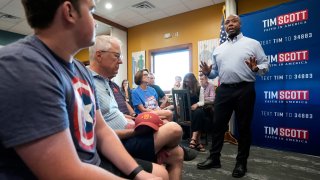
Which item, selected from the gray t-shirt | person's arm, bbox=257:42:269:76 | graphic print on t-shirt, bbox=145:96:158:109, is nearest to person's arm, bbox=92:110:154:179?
the gray t-shirt

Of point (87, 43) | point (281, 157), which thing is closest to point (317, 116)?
point (281, 157)

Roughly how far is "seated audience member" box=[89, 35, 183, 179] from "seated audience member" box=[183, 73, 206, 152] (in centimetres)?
203

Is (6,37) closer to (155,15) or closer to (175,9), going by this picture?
(155,15)

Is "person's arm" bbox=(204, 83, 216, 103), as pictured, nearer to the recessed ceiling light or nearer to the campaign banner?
the campaign banner

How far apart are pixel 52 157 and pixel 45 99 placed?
0.40ft

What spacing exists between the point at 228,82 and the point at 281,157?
1.35m

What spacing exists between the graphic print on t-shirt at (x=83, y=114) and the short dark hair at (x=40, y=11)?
0.58ft

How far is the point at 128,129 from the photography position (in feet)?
4.20

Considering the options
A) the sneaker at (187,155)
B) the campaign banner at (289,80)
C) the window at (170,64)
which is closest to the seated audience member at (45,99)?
the sneaker at (187,155)

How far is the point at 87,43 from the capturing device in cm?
67

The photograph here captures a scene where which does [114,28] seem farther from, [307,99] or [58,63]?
[58,63]

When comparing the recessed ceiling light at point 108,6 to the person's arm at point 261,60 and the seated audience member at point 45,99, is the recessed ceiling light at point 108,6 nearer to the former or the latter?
the person's arm at point 261,60

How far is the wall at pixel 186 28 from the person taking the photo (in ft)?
15.0

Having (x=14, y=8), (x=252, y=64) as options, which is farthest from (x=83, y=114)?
(x=14, y=8)
